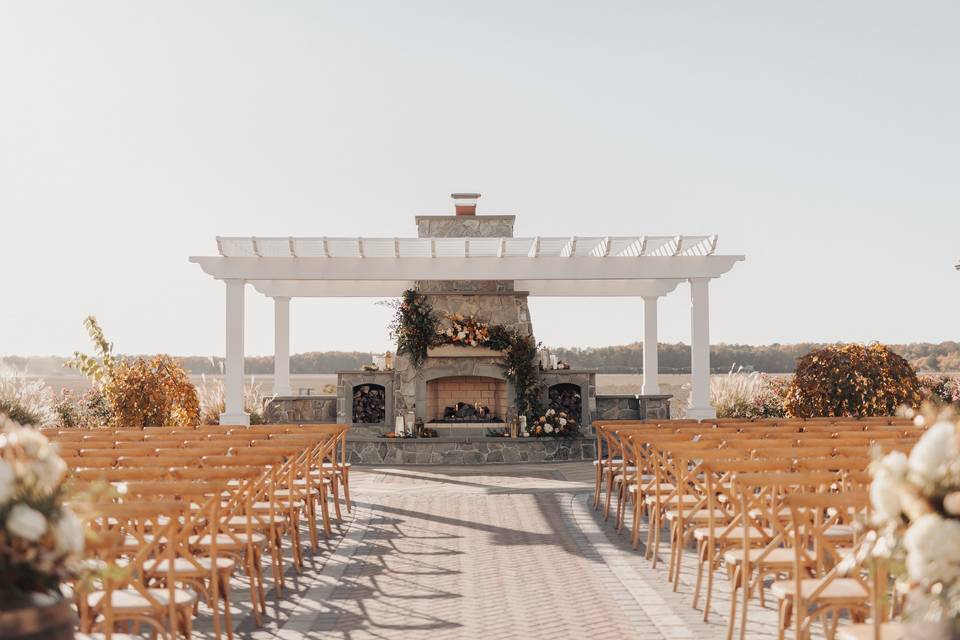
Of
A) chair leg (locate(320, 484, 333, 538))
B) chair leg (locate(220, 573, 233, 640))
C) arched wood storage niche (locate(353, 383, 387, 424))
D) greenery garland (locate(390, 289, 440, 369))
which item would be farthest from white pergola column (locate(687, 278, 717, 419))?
chair leg (locate(220, 573, 233, 640))

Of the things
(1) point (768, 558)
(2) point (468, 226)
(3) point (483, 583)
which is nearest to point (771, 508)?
(1) point (768, 558)

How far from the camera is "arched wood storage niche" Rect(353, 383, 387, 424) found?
712 inches

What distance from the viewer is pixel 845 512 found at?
5.73 metres

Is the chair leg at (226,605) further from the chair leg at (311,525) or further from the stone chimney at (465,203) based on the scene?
the stone chimney at (465,203)

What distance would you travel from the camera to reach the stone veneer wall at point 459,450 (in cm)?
1683

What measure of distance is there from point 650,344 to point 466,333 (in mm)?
5532

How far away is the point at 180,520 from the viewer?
6.83 meters

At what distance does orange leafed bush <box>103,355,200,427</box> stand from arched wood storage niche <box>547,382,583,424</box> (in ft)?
20.7

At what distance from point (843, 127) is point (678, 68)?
206 inches

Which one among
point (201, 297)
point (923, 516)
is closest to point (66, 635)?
point (923, 516)

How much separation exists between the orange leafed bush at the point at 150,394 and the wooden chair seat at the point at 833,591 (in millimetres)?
13271

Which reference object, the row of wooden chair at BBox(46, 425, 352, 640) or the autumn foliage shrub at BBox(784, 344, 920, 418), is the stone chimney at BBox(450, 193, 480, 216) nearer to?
the autumn foliage shrub at BBox(784, 344, 920, 418)

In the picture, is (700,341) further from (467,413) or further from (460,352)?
(467,413)

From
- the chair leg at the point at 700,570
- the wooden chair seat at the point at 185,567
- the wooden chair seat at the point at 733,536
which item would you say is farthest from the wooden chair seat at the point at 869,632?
the wooden chair seat at the point at 185,567
